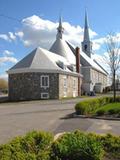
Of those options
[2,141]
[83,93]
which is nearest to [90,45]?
[83,93]

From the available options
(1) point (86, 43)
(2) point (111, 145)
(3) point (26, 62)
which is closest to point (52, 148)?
(2) point (111, 145)

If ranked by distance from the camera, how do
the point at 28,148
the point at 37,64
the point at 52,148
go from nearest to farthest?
the point at 28,148 < the point at 52,148 < the point at 37,64

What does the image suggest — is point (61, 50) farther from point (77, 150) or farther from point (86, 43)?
point (77, 150)

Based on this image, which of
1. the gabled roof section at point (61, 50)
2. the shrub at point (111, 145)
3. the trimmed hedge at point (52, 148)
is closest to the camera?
the trimmed hedge at point (52, 148)

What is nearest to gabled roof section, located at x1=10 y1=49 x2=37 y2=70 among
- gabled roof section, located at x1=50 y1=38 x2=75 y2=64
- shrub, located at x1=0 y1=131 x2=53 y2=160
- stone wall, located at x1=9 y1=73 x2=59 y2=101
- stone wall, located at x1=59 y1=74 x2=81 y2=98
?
stone wall, located at x1=9 y1=73 x2=59 y2=101

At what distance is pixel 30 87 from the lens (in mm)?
41375

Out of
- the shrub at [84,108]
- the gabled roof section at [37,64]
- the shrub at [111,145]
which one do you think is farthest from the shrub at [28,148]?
the gabled roof section at [37,64]

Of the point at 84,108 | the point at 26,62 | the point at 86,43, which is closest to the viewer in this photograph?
the point at 84,108

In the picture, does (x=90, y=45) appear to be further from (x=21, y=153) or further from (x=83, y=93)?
(x=21, y=153)

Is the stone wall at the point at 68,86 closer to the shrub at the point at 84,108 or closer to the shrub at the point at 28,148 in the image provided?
the shrub at the point at 84,108

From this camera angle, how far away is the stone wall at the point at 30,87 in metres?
41.3

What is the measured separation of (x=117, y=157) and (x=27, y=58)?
38.8m

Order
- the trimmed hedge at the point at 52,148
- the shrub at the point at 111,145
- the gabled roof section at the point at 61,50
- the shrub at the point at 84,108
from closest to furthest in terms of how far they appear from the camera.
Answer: the trimmed hedge at the point at 52,148
the shrub at the point at 111,145
the shrub at the point at 84,108
the gabled roof section at the point at 61,50

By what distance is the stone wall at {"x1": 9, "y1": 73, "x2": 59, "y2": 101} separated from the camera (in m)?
41.3
